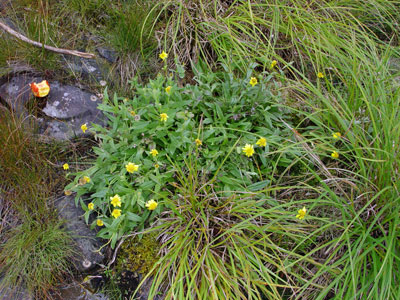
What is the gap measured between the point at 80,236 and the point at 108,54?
4.79 ft

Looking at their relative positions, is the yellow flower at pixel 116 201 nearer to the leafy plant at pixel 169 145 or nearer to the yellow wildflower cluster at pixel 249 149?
the leafy plant at pixel 169 145

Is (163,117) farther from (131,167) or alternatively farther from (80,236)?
(80,236)

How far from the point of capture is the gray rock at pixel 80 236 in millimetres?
2018

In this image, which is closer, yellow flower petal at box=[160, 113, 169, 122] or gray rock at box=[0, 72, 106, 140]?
yellow flower petal at box=[160, 113, 169, 122]

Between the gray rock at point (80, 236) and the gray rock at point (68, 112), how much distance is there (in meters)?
0.50

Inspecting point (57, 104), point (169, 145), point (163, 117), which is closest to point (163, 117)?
point (163, 117)

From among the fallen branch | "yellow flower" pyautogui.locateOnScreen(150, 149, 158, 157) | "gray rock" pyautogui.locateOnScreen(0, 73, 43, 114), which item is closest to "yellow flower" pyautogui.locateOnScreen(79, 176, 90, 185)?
"yellow flower" pyautogui.locateOnScreen(150, 149, 158, 157)

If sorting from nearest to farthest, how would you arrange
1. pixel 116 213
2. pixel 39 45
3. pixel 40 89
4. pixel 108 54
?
1. pixel 116 213
2. pixel 40 89
3. pixel 39 45
4. pixel 108 54

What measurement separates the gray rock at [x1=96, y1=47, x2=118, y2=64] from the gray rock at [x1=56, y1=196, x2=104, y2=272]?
1160 millimetres

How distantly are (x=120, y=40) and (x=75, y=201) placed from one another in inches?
52.5

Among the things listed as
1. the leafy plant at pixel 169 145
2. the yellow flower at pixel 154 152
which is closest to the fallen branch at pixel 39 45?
the leafy plant at pixel 169 145

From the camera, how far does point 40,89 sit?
2.39m

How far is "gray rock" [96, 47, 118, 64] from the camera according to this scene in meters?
2.70

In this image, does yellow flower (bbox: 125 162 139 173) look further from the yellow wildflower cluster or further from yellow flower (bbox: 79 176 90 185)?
the yellow wildflower cluster
